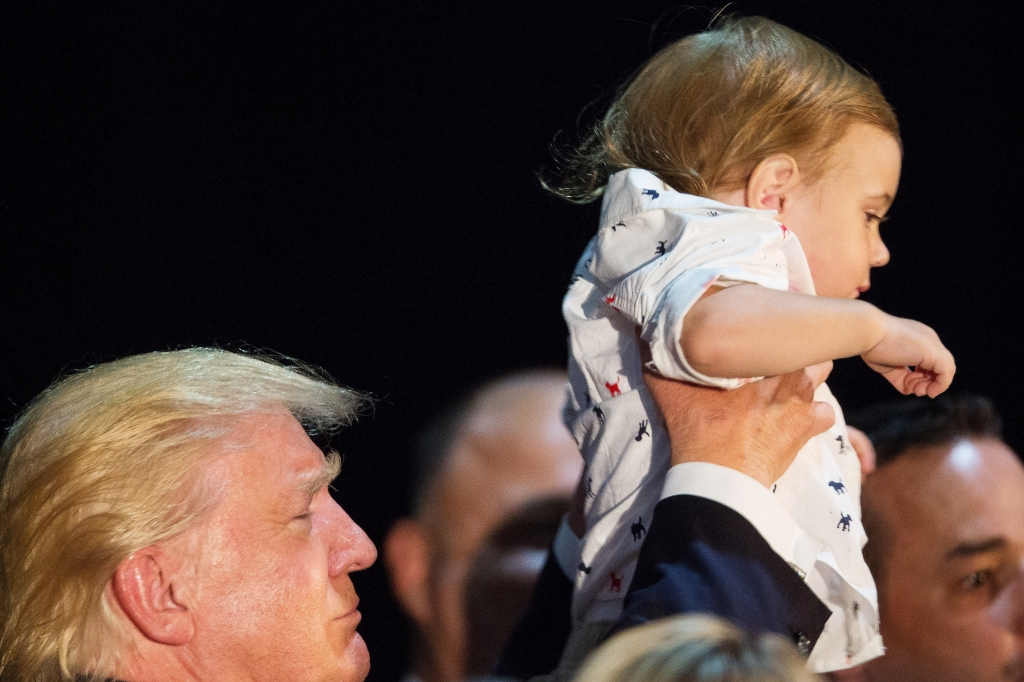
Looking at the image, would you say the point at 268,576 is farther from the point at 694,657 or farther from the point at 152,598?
the point at 694,657

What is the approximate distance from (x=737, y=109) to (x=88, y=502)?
3.09ft

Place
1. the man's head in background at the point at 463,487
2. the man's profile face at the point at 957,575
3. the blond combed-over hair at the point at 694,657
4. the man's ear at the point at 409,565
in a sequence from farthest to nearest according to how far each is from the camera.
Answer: the man's ear at the point at 409,565
the man's head in background at the point at 463,487
the man's profile face at the point at 957,575
the blond combed-over hair at the point at 694,657

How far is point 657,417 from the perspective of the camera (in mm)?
1270

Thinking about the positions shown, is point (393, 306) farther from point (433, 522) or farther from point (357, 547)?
point (357, 547)

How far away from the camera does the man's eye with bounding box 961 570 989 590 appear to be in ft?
6.43

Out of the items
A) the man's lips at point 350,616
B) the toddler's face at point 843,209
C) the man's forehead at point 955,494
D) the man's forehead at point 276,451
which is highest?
the toddler's face at point 843,209

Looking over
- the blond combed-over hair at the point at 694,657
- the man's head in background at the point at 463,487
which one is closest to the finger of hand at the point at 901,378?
the blond combed-over hair at the point at 694,657

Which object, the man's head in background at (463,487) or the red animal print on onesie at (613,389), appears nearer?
the red animal print on onesie at (613,389)

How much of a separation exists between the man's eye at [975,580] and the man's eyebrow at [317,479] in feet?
4.22

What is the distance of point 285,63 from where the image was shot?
1.98 meters

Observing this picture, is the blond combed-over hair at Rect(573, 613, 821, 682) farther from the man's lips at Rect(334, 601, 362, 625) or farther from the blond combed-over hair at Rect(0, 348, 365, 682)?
the blond combed-over hair at Rect(0, 348, 365, 682)

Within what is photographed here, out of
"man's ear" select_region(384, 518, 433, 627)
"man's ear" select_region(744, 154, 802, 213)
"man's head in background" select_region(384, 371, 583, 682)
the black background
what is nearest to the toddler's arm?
"man's ear" select_region(744, 154, 802, 213)

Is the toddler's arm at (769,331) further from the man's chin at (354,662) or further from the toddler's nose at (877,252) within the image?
the man's chin at (354,662)

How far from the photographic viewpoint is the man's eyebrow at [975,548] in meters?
1.94
